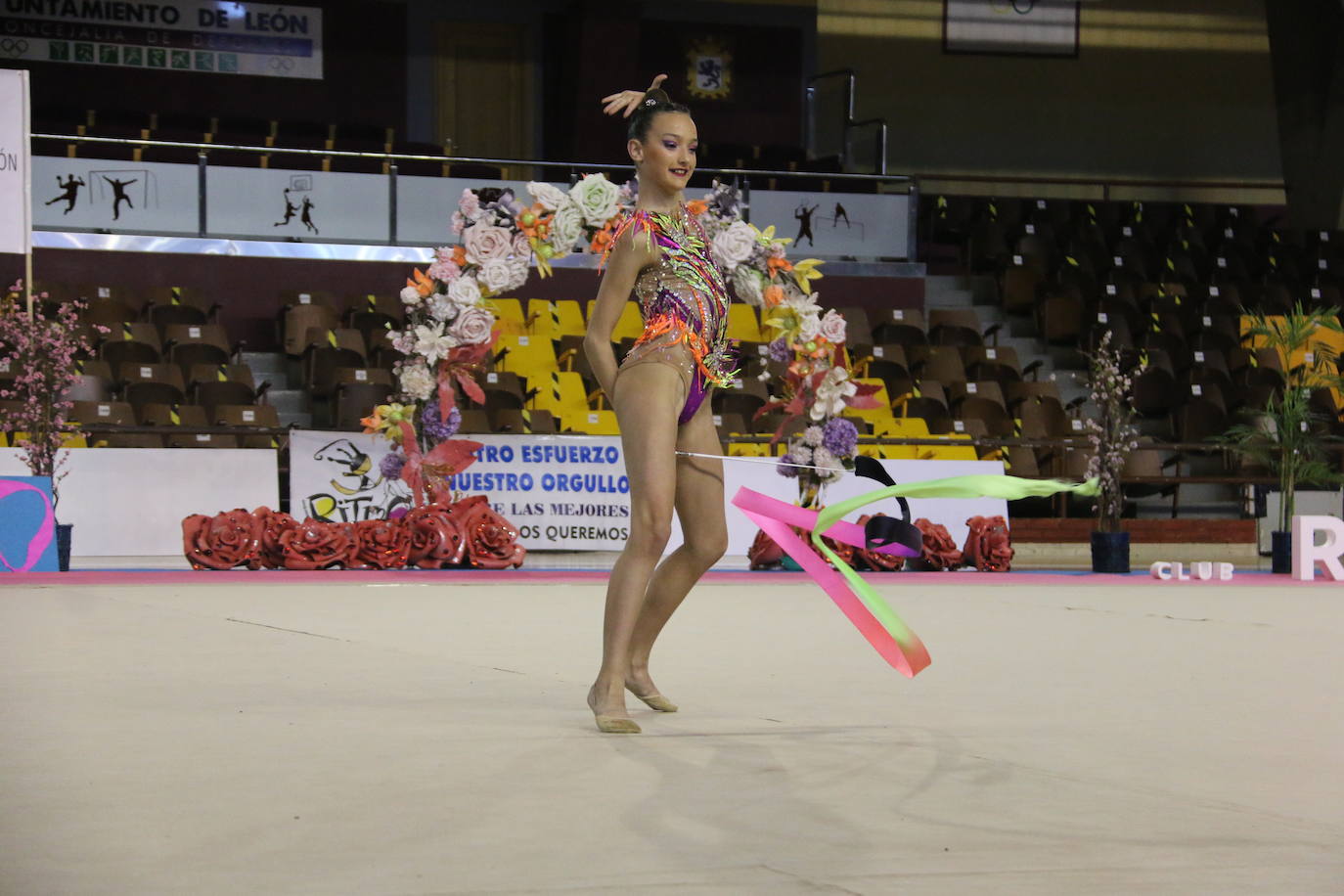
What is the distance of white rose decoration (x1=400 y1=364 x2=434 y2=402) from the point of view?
1019 cm

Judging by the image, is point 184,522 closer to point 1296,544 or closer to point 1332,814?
point 1296,544

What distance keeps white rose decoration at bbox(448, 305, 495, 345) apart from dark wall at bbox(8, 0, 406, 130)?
10.2 meters

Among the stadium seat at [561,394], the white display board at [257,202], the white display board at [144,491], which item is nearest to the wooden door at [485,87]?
the white display board at [257,202]

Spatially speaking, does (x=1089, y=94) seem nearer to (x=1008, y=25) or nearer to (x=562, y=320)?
(x=1008, y=25)

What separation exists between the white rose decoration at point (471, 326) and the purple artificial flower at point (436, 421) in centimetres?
45

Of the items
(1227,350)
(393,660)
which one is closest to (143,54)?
(1227,350)

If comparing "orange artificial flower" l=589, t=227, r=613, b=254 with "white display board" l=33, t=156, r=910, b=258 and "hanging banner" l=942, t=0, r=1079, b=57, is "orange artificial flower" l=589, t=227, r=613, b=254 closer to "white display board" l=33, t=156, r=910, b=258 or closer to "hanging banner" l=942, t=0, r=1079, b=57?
"white display board" l=33, t=156, r=910, b=258

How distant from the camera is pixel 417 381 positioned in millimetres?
10195

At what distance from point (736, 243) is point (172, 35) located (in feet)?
38.3

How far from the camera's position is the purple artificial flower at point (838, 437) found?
33.5 feet

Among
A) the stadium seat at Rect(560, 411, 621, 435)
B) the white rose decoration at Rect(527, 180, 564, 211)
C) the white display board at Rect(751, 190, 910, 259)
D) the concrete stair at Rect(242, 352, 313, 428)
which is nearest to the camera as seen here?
the white rose decoration at Rect(527, 180, 564, 211)

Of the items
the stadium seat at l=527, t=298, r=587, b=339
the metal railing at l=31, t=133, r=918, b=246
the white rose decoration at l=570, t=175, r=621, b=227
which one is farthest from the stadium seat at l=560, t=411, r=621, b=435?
the white rose decoration at l=570, t=175, r=621, b=227

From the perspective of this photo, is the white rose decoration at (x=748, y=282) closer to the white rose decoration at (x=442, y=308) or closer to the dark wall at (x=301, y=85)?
the white rose decoration at (x=442, y=308)

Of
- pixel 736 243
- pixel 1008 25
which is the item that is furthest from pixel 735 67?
pixel 736 243
